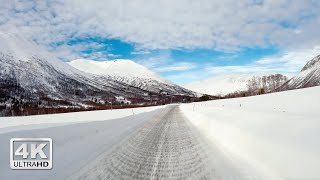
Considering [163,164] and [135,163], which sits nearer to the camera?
[163,164]

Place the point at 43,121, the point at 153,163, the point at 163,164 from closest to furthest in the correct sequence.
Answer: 1. the point at 163,164
2. the point at 153,163
3. the point at 43,121

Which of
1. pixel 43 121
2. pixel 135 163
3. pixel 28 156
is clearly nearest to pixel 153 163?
pixel 135 163

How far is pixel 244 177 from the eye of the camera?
21.7 feet

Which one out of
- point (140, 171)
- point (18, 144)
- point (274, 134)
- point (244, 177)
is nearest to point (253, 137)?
point (274, 134)

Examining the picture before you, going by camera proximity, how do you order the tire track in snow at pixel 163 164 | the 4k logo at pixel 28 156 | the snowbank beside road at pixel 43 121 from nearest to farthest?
1. the tire track in snow at pixel 163 164
2. the 4k logo at pixel 28 156
3. the snowbank beside road at pixel 43 121

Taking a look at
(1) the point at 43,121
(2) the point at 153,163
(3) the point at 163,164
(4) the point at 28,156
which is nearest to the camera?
(3) the point at 163,164

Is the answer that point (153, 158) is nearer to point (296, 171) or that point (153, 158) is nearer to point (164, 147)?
point (164, 147)

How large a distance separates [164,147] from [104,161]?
9.55 ft

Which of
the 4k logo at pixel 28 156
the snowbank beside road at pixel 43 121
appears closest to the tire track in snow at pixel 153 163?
the 4k logo at pixel 28 156

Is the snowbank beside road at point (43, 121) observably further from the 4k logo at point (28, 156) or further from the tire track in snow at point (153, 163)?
the tire track in snow at point (153, 163)

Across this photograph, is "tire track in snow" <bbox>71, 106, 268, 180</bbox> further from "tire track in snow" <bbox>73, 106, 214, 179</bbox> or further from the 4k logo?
the 4k logo

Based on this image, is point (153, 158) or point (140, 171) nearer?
point (140, 171)

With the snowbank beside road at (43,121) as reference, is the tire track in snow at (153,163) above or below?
below

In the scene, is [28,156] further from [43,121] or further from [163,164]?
[43,121]
